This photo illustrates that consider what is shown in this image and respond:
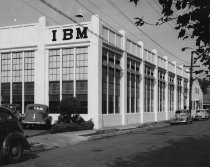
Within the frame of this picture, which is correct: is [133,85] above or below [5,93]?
above

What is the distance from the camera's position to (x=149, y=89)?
152 feet

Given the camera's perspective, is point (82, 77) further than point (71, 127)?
Yes

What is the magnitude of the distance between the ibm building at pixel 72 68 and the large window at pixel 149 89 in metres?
5.38

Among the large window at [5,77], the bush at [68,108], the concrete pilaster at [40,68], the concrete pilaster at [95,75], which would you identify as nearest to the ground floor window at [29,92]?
the concrete pilaster at [40,68]

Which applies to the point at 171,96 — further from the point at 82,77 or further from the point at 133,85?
the point at 82,77

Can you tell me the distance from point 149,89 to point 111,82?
12.1 m

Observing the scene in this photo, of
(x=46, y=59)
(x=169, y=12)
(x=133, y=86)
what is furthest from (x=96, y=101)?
(x=169, y=12)

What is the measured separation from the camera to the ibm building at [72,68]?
32.0m

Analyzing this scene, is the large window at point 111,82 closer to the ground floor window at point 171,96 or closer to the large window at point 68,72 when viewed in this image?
the large window at point 68,72

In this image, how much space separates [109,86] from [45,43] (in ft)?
21.4

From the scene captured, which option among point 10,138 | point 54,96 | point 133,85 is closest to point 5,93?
point 54,96

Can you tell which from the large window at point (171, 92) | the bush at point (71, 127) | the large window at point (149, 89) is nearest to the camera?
the bush at point (71, 127)

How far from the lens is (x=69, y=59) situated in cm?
3322

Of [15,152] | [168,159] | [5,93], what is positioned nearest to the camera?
[15,152]
